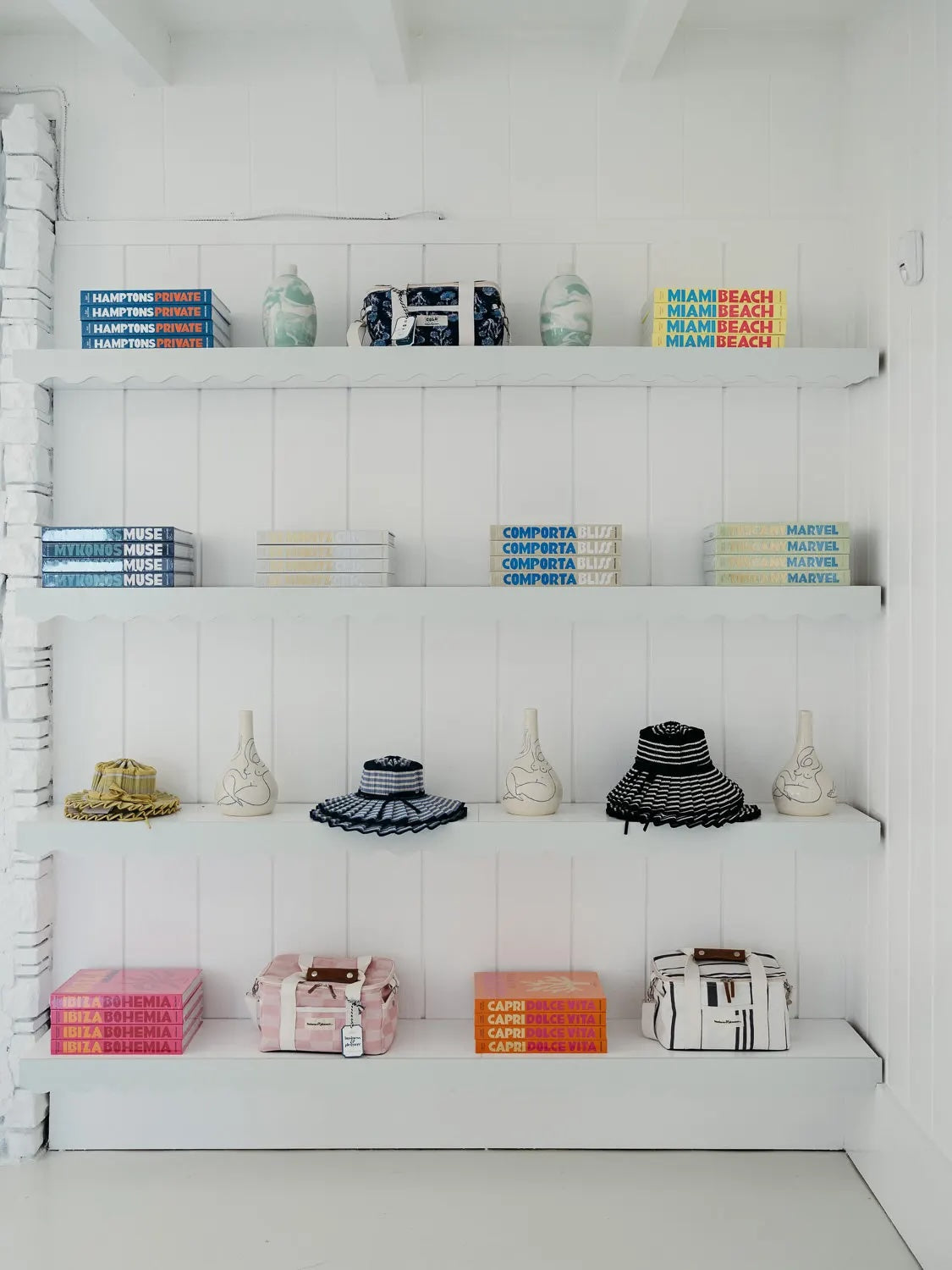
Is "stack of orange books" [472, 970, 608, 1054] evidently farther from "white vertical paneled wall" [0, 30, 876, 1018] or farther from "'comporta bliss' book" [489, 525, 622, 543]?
"'comporta bliss' book" [489, 525, 622, 543]

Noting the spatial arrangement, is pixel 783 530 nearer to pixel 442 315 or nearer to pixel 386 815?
pixel 442 315

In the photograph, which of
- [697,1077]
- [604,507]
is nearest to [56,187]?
[604,507]

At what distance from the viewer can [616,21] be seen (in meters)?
1.94

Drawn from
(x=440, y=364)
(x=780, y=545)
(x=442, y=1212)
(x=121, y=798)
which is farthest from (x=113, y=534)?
(x=442, y=1212)

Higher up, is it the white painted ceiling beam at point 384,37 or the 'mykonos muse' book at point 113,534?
the white painted ceiling beam at point 384,37

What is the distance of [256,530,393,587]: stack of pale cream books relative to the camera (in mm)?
1830

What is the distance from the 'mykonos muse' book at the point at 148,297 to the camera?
1.83 meters

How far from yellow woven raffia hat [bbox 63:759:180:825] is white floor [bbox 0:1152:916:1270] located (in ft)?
2.36

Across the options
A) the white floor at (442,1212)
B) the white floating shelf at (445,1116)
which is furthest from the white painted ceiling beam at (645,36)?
the white floor at (442,1212)

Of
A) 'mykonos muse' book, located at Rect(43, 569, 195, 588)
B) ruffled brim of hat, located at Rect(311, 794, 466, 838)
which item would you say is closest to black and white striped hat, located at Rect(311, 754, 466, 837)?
ruffled brim of hat, located at Rect(311, 794, 466, 838)

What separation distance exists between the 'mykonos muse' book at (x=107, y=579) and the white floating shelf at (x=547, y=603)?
0.15 feet

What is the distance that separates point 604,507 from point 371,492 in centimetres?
50

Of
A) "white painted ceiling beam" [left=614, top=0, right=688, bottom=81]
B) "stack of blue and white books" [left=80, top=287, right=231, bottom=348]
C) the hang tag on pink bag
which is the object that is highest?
"white painted ceiling beam" [left=614, top=0, right=688, bottom=81]

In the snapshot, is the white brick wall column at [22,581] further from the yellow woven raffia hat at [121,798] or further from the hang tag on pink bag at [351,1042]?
the hang tag on pink bag at [351,1042]
